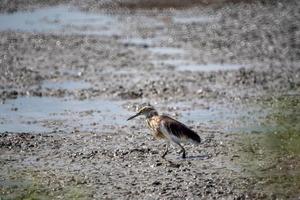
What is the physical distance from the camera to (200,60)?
25.5 metres

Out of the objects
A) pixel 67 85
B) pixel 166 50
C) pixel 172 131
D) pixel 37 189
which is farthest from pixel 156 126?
pixel 166 50

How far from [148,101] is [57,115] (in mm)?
2556

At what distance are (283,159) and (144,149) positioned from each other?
268cm

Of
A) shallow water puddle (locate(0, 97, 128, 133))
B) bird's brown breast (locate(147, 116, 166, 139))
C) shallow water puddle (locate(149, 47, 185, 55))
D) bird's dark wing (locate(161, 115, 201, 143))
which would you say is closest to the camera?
bird's dark wing (locate(161, 115, 201, 143))

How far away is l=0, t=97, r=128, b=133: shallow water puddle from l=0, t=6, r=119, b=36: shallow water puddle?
13.0 m

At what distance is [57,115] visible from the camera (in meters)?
18.1

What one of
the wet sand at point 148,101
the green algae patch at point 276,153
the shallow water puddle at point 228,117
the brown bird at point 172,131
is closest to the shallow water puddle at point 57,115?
the wet sand at point 148,101

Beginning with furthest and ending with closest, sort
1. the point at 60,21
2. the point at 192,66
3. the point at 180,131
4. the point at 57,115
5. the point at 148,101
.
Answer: the point at 60,21, the point at 192,66, the point at 148,101, the point at 57,115, the point at 180,131

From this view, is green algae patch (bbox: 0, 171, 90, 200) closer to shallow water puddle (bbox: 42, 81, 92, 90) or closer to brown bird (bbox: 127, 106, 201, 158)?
brown bird (bbox: 127, 106, 201, 158)

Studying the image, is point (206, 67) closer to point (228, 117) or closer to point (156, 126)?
point (228, 117)

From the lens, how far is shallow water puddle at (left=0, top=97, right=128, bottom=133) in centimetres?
1697

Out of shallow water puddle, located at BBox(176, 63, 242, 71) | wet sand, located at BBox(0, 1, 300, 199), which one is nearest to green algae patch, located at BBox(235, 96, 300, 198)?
wet sand, located at BBox(0, 1, 300, 199)

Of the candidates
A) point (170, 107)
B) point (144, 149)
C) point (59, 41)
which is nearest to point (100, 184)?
point (144, 149)

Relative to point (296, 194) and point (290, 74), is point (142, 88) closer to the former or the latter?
point (290, 74)
